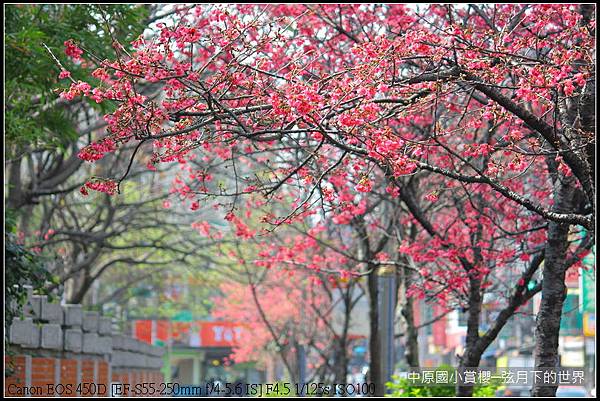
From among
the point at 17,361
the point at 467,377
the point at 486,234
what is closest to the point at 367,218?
the point at 486,234

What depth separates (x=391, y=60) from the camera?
8008 millimetres

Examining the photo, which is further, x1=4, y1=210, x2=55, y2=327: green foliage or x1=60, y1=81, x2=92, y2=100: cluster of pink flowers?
x1=4, y1=210, x2=55, y2=327: green foliage

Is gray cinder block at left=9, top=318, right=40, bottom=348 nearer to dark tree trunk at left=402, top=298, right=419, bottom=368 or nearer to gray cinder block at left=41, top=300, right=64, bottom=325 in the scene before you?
gray cinder block at left=41, top=300, right=64, bottom=325

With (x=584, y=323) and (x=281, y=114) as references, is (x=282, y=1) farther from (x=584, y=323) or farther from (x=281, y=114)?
(x=584, y=323)

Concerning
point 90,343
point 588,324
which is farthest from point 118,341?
point 588,324

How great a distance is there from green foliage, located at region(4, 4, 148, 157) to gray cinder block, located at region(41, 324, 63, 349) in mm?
2855

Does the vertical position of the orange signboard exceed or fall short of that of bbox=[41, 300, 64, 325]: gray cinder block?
it exceeds it

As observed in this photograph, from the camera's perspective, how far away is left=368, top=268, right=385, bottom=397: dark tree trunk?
14828mm

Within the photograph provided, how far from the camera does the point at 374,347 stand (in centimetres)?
1579

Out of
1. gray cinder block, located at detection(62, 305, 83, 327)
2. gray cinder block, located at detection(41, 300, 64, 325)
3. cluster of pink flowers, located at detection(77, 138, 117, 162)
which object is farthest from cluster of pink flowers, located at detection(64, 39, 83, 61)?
gray cinder block, located at detection(62, 305, 83, 327)

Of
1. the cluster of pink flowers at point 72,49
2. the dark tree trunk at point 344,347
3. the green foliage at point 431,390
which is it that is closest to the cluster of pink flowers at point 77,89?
the cluster of pink flowers at point 72,49

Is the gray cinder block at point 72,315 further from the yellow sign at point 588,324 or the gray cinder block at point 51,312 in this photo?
the yellow sign at point 588,324

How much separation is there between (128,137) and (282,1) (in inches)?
270

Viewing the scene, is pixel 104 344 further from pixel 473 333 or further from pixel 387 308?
pixel 473 333
